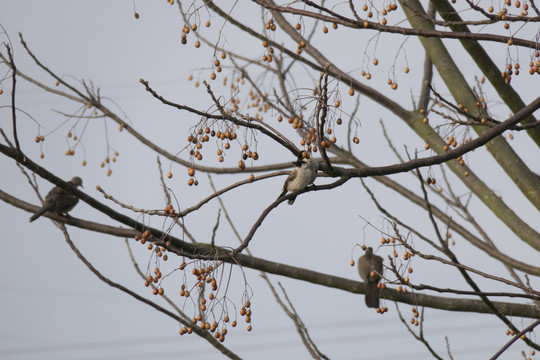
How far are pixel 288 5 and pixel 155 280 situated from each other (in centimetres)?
187

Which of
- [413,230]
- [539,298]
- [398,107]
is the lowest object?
[539,298]

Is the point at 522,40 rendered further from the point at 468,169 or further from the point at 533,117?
the point at 468,169

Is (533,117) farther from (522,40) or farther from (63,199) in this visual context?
(63,199)

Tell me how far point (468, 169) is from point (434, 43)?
1.20 metres

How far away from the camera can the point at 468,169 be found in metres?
5.79

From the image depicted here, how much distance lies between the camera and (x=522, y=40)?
13.6 feet

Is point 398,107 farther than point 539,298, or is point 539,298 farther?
point 398,107

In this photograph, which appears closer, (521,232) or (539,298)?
(539,298)

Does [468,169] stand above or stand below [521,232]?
above

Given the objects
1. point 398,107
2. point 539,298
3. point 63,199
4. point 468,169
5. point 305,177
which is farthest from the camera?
point 63,199

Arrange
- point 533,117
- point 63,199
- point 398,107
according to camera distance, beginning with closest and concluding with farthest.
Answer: point 533,117 → point 398,107 → point 63,199

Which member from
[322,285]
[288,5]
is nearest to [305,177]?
[322,285]

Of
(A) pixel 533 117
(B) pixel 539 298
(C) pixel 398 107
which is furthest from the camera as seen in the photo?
(C) pixel 398 107

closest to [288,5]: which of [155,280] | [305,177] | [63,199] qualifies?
[305,177]
